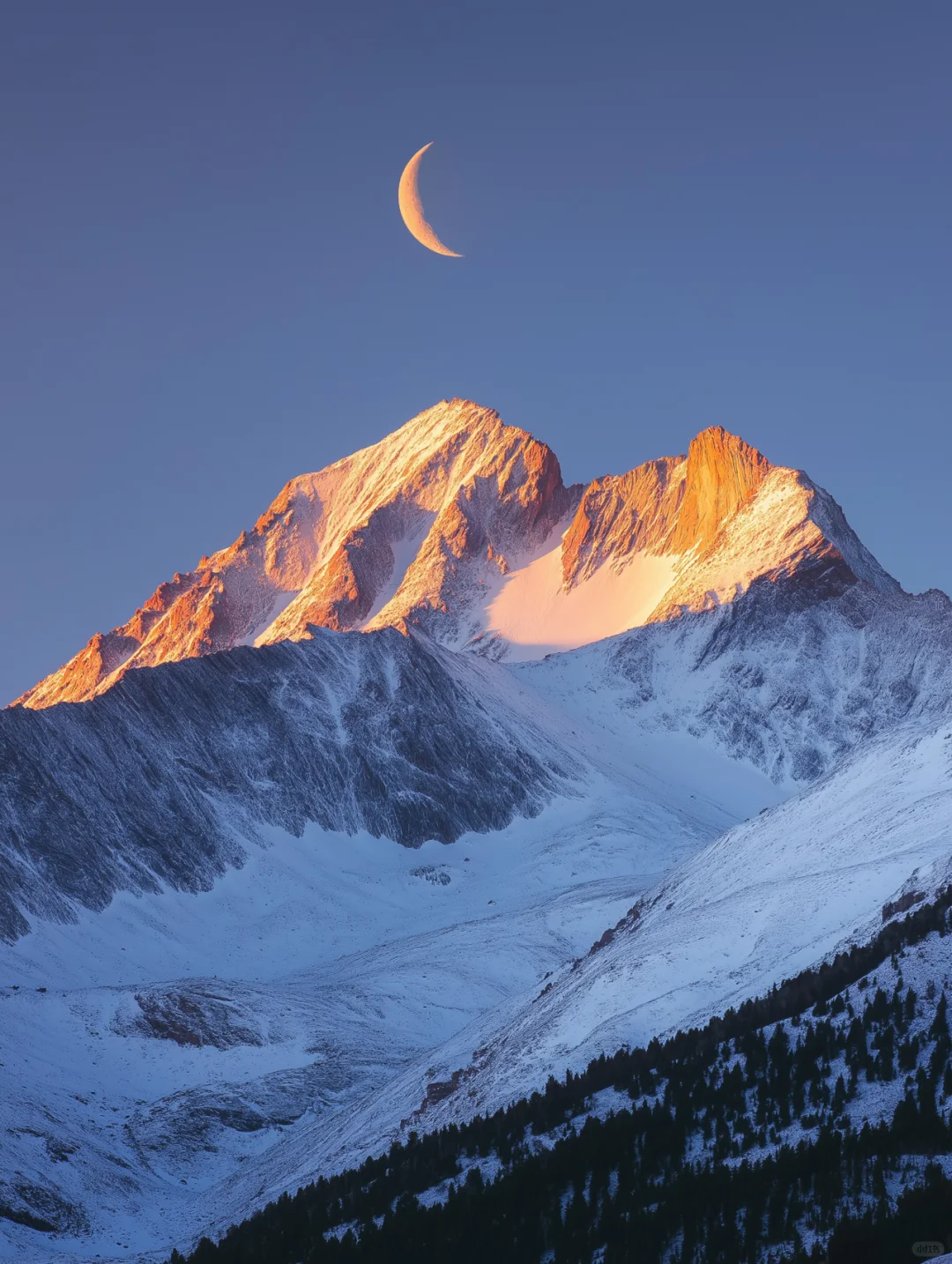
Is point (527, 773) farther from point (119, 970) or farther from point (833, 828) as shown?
point (833, 828)

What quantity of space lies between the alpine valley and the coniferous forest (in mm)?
236

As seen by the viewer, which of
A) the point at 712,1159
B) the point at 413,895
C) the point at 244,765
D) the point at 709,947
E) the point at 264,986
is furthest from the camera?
the point at 244,765

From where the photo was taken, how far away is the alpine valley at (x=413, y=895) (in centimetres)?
4481

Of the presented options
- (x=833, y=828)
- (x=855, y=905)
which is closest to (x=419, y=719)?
(x=833, y=828)

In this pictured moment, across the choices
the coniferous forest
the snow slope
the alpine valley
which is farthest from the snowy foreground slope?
the snow slope

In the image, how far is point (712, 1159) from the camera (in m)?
29.8

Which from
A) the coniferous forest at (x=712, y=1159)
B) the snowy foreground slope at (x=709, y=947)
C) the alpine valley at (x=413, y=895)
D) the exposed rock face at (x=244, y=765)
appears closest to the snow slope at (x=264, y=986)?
the alpine valley at (x=413, y=895)

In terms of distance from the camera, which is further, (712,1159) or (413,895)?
(413,895)

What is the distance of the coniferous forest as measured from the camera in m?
25.6

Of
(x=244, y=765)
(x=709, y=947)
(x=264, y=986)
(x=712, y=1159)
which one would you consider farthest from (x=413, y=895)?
(x=712, y=1159)

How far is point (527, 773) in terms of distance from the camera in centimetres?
15500

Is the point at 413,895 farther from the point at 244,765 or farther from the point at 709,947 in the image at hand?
the point at 709,947

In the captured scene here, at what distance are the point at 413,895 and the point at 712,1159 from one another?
98.7m

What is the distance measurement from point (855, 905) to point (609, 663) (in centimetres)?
15212
